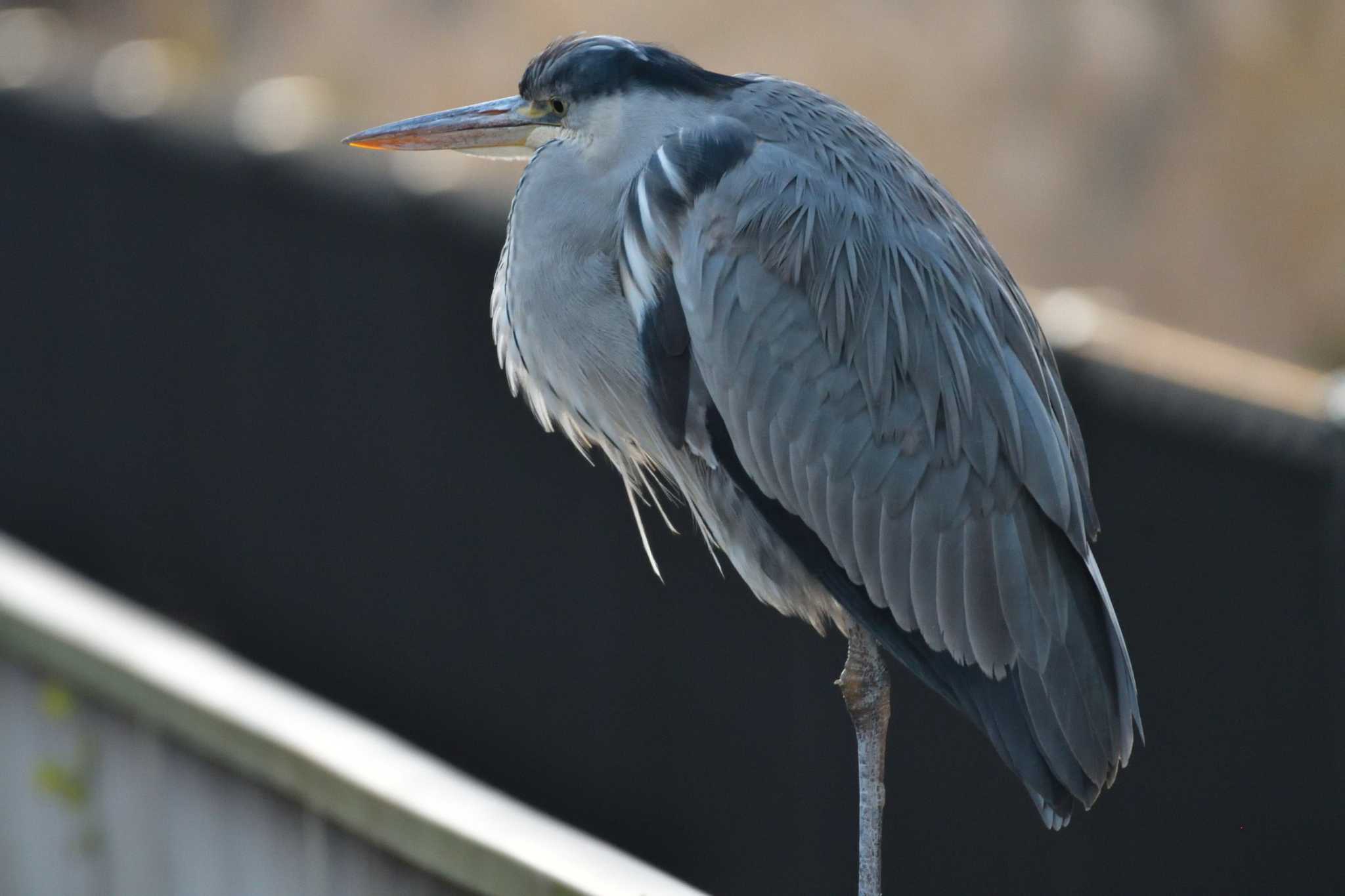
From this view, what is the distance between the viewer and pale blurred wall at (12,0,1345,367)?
7883 millimetres

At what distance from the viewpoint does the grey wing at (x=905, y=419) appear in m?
2.62

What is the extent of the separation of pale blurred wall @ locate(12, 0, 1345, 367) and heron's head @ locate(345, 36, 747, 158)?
3.00 metres

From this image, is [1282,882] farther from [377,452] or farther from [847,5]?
[847,5]

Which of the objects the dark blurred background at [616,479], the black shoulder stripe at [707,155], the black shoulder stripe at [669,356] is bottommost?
the dark blurred background at [616,479]

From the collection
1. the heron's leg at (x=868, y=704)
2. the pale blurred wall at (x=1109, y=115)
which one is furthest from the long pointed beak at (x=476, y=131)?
the pale blurred wall at (x=1109, y=115)

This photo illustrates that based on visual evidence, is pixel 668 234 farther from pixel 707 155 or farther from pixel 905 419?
pixel 905 419

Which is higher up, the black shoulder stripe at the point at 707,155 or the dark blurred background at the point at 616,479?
the black shoulder stripe at the point at 707,155

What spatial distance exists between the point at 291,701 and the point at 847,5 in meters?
7.61

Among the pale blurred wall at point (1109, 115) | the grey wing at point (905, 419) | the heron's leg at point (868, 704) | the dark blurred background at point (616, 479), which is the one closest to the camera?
the grey wing at point (905, 419)

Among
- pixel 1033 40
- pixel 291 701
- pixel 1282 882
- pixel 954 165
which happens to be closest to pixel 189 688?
pixel 291 701

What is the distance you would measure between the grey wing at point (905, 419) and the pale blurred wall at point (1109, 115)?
3.32 metres

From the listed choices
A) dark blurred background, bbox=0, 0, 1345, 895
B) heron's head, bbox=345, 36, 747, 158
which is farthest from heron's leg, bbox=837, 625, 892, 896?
heron's head, bbox=345, 36, 747, 158

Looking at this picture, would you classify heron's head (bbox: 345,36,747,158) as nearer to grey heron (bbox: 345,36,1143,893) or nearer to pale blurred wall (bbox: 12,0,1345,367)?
grey heron (bbox: 345,36,1143,893)

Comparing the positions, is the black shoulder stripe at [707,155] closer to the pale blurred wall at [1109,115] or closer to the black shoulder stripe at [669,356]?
the black shoulder stripe at [669,356]
